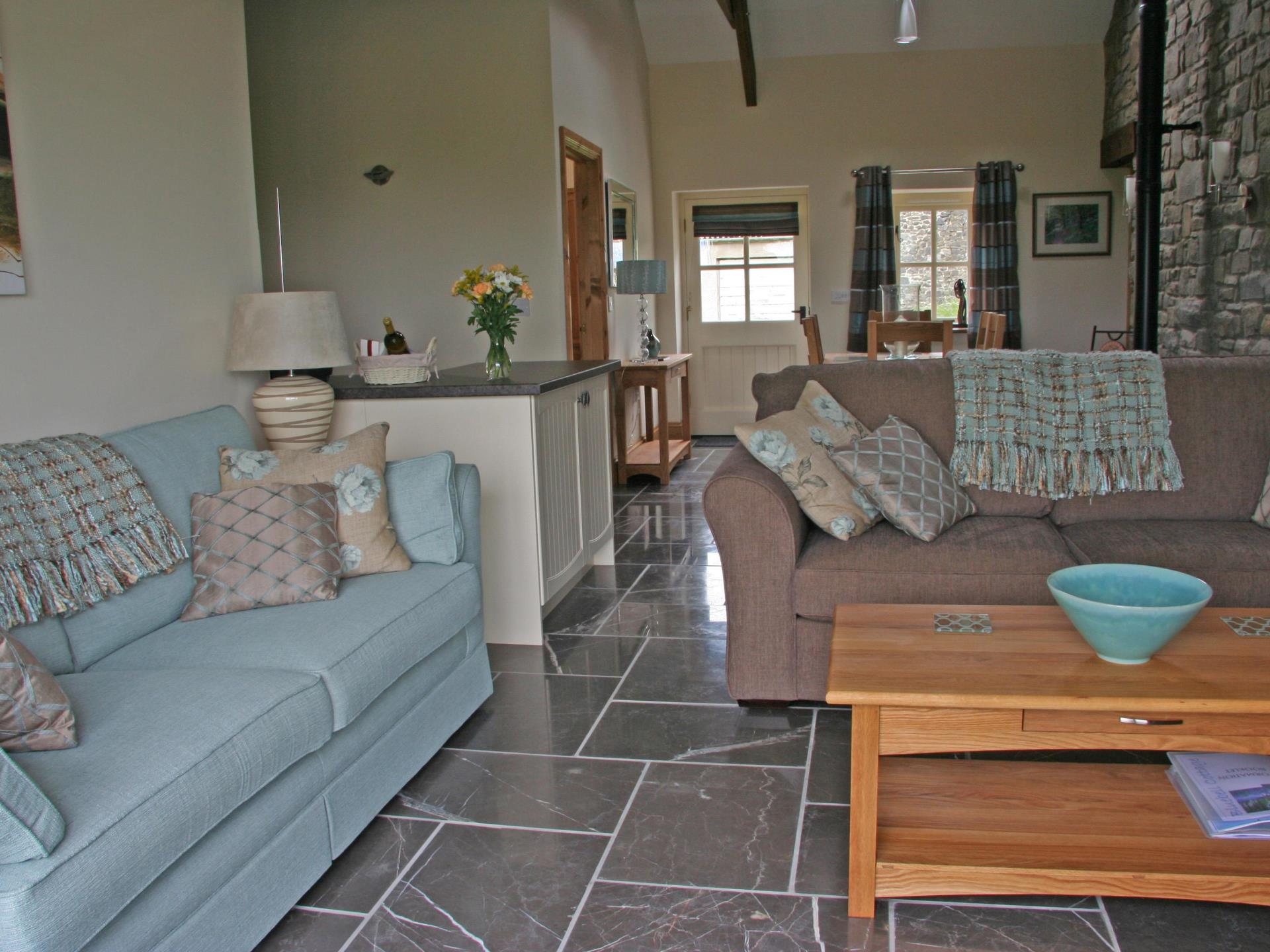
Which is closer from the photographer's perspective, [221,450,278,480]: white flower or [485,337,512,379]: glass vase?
[221,450,278,480]: white flower

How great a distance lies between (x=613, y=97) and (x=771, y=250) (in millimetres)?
1931

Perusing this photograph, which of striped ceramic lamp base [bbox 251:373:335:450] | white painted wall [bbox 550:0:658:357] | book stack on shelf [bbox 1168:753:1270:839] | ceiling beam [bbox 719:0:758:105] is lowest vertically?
book stack on shelf [bbox 1168:753:1270:839]

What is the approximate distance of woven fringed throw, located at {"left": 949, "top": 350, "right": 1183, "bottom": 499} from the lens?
10.3 feet

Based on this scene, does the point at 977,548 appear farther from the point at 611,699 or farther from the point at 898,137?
the point at 898,137

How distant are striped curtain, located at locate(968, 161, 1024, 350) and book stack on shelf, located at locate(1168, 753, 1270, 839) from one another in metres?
5.75

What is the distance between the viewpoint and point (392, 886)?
6.93 feet

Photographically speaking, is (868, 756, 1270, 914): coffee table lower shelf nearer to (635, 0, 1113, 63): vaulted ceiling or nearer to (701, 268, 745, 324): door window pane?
(701, 268, 745, 324): door window pane

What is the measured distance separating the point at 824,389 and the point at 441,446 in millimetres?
1284

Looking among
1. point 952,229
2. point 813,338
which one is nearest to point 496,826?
point 813,338

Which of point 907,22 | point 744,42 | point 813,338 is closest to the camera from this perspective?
point 907,22

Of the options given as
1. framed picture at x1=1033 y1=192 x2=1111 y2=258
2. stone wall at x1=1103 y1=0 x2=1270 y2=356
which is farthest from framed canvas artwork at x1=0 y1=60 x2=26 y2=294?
framed picture at x1=1033 y1=192 x2=1111 y2=258

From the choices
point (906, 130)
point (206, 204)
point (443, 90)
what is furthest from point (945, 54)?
point (206, 204)

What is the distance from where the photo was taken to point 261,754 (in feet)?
6.04

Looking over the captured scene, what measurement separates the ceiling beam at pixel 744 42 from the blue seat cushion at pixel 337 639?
5249 mm
